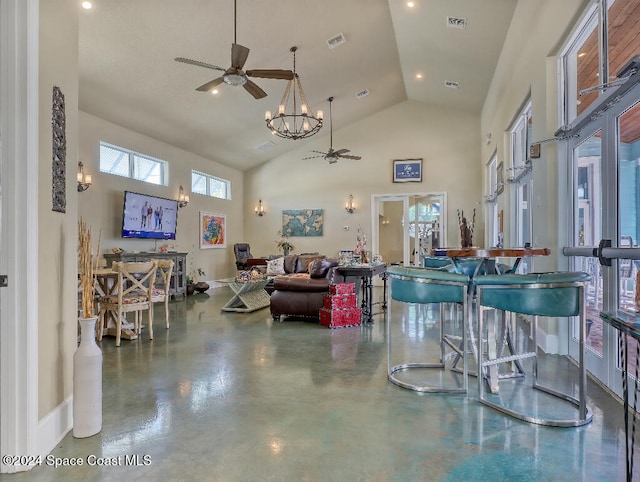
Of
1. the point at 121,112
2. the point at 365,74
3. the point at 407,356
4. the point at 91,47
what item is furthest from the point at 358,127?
the point at 407,356

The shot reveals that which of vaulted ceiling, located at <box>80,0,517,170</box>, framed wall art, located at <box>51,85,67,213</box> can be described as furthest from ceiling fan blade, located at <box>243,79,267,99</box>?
framed wall art, located at <box>51,85,67,213</box>

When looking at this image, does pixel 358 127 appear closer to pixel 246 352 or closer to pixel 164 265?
pixel 164 265

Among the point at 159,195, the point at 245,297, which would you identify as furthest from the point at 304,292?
the point at 159,195

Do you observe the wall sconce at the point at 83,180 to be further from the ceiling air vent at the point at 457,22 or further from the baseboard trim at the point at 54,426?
the ceiling air vent at the point at 457,22

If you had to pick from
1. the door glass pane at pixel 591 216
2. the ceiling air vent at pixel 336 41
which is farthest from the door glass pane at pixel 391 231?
the door glass pane at pixel 591 216

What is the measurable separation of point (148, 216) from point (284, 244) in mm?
4159

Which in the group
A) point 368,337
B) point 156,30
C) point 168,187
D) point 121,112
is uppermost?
point 156,30

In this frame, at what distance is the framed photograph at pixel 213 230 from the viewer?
31.1ft

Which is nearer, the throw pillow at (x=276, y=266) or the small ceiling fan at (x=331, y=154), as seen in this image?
the throw pillow at (x=276, y=266)

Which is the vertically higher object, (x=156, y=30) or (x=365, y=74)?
(x=365, y=74)

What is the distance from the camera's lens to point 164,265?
5023mm

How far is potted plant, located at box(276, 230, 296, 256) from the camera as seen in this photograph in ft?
35.7

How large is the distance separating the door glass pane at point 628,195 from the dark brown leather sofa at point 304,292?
11.0 ft

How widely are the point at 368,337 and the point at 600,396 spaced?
7.51 ft
